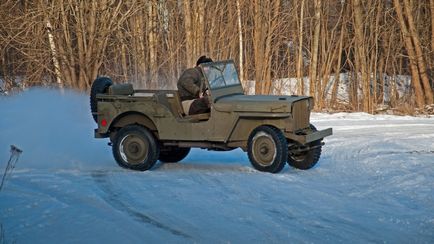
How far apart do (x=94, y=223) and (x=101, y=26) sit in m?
17.5

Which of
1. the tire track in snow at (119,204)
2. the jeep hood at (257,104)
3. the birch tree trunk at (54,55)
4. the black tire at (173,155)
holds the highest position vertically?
the birch tree trunk at (54,55)

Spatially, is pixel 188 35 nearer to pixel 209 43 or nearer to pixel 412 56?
pixel 209 43

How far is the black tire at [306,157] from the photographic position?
11547 millimetres

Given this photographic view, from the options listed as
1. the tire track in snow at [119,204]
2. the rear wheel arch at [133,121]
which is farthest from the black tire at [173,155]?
the tire track in snow at [119,204]

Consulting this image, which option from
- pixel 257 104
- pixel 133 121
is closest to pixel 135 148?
pixel 133 121

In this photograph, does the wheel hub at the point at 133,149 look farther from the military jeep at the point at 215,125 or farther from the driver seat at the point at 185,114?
the driver seat at the point at 185,114

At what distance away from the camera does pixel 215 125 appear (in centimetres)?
1144

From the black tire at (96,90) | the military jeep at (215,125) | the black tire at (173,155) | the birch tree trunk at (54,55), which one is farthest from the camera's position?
the birch tree trunk at (54,55)

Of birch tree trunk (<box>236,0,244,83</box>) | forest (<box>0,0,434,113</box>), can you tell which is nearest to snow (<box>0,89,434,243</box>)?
forest (<box>0,0,434,113</box>)

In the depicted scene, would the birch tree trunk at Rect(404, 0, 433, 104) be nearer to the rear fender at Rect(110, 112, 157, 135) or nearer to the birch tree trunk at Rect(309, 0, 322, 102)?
the birch tree trunk at Rect(309, 0, 322, 102)

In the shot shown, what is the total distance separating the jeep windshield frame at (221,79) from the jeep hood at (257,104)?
21cm

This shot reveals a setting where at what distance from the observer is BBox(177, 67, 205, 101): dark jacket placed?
38.6 feet

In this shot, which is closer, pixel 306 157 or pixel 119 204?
pixel 119 204

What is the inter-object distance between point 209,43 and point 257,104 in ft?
47.6
